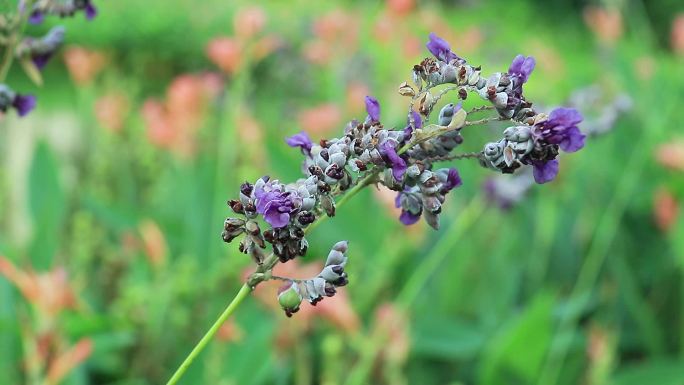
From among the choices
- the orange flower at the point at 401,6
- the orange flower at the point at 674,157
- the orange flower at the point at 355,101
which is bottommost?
the orange flower at the point at 674,157

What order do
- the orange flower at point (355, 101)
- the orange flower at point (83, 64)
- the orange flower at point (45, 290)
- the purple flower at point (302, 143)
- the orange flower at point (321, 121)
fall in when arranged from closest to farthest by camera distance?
the purple flower at point (302, 143) < the orange flower at point (45, 290) < the orange flower at point (321, 121) < the orange flower at point (83, 64) < the orange flower at point (355, 101)

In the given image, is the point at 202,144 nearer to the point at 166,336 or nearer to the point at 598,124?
the point at 166,336

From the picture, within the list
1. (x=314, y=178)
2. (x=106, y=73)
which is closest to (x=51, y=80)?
(x=106, y=73)

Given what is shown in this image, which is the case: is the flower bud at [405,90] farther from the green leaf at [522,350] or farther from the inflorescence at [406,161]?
the green leaf at [522,350]

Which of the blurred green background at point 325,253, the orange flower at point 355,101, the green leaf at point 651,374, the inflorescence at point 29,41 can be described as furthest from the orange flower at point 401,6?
the inflorescence at point 29,41

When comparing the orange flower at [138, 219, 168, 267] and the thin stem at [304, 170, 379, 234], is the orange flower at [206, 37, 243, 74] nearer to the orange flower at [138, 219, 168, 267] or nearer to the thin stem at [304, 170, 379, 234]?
the orange flower at [138, 219, 168, 267]

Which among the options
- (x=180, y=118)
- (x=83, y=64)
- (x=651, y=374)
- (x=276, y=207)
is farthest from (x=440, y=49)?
(x=83, y=64)

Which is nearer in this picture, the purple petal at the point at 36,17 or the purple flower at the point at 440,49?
the purple flower at the point at 440,49

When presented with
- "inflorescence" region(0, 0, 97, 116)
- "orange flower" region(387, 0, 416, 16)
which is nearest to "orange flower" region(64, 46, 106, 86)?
"orange flower" region(387, 0, 416, 16)
